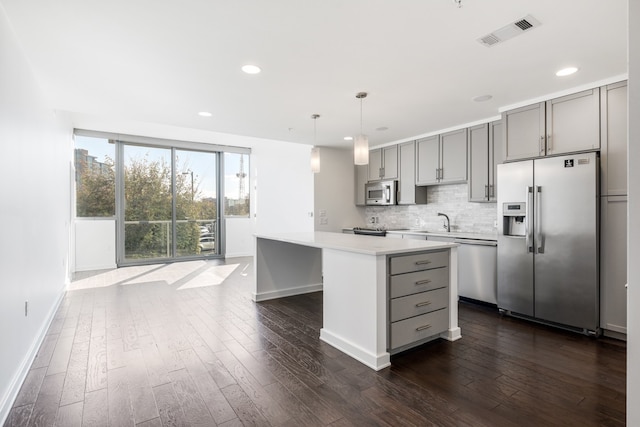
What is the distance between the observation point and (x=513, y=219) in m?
3.53

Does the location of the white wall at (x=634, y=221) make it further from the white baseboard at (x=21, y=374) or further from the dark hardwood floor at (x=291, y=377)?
the white baseboard at (x=21, y=374)

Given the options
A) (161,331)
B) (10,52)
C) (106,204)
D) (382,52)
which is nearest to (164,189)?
(106,204)

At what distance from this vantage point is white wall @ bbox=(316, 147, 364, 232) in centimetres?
575

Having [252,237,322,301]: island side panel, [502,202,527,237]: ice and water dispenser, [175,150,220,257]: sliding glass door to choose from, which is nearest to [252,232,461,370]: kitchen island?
[502,202,527,237]: ice and water dispenser

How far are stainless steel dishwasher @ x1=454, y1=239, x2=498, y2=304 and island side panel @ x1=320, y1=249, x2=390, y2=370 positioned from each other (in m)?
1.97

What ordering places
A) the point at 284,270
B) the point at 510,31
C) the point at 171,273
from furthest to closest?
the point at 171,273 < the point at 284,270 < the point at 510,31

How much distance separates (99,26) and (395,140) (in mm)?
4272

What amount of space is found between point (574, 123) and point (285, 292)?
3706 mm

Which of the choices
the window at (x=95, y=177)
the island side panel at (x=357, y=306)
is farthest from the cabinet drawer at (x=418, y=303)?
the window at (x=95, y=177)

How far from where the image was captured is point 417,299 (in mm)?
2619

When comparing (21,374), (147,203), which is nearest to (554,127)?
(21,374)

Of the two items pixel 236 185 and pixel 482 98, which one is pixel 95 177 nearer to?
pixel 236 185

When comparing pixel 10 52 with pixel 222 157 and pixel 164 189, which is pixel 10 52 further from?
pixel 222 157

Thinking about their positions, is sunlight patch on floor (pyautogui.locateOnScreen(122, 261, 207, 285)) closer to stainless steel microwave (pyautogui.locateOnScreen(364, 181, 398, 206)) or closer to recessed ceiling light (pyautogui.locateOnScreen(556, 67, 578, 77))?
stainless steel microwave (pyautogui.locateOnScreen(364, 181, 398, 206))
